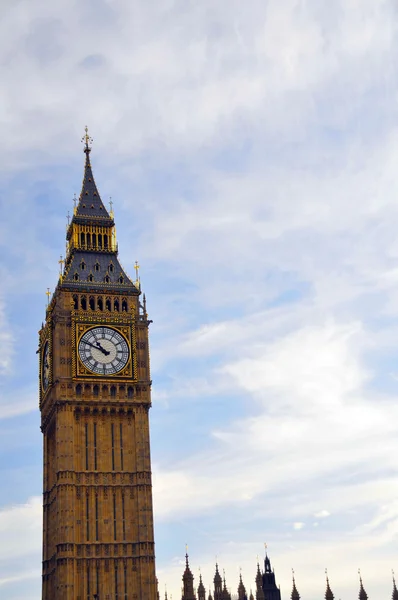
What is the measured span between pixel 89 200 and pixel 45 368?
19.9 meters

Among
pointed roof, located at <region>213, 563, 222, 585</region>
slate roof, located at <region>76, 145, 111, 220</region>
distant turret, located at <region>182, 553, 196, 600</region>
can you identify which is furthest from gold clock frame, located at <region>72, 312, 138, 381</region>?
pointed roof, located at <region>213, 563, 222, 585</region>

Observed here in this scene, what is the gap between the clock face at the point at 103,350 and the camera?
10350 cm

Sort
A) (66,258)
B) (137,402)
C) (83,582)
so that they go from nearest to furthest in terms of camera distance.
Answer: (83,582), (137,402), (66,258)

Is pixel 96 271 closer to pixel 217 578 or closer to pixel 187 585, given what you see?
pixel 187 585

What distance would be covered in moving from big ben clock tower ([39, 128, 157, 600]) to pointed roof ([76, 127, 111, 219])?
13.1ft

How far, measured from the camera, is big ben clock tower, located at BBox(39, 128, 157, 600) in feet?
317

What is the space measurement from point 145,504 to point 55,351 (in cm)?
1746

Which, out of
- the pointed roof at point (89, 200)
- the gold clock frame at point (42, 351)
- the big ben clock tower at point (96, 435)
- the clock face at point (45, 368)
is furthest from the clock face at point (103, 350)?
the pointed roof at point (89, 200)

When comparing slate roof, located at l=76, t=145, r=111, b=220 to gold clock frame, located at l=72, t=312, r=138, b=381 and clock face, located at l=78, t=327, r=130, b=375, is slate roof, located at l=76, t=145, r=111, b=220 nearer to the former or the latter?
gold clock frame, located at l=72, t=312, r=138, b=381

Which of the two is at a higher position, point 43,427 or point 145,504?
point 43,427

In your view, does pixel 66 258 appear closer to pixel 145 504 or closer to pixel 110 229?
pixel 110 229

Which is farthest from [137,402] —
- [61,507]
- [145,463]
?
[61,507]

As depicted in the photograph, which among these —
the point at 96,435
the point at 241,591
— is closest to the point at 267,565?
the point at 241,591

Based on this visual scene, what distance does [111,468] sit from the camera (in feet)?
330
